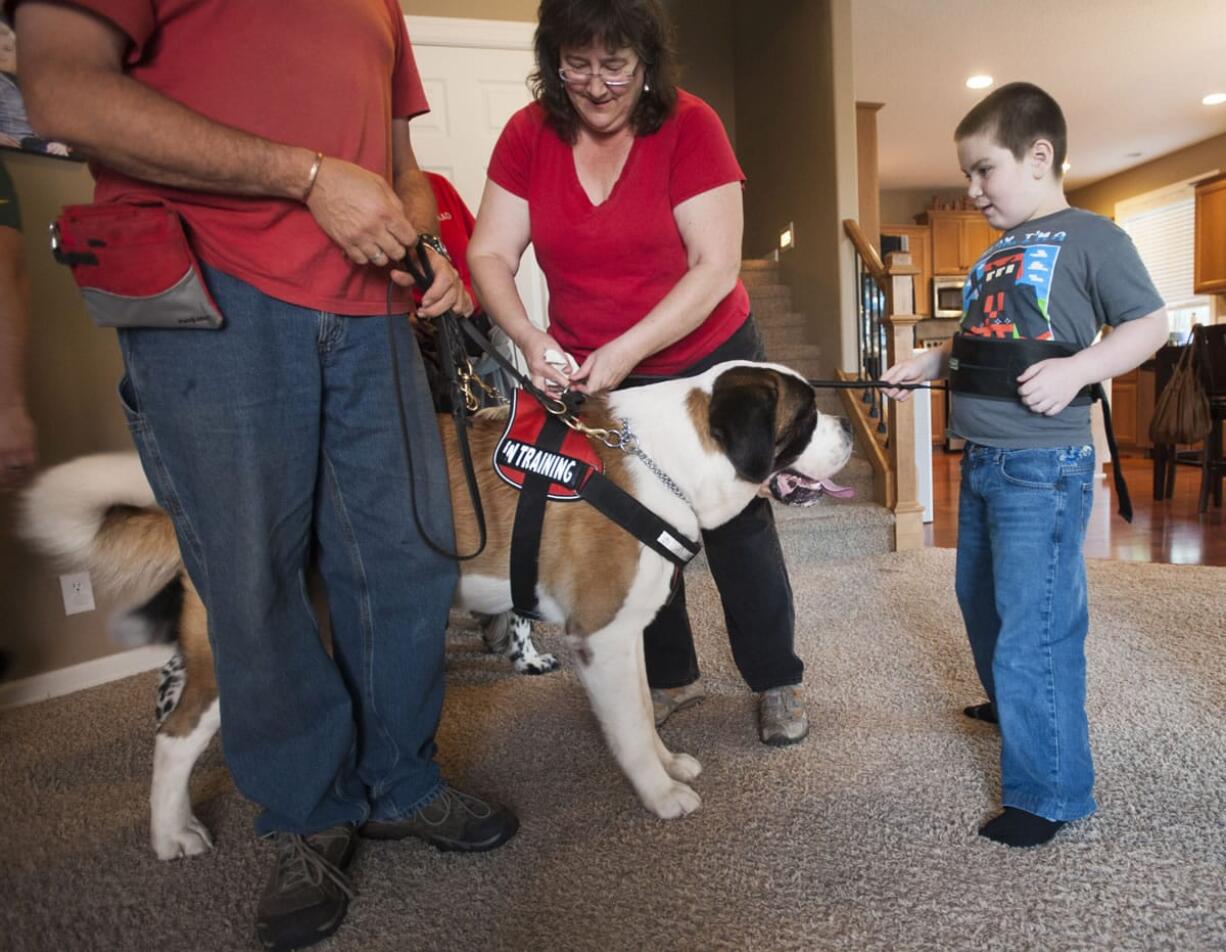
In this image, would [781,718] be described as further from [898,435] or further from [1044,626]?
[898,435]

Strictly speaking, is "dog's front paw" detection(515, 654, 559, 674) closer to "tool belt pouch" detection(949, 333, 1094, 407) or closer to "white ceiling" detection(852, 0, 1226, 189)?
"tool belt pouch" detection(949, 333, 1094, 407)

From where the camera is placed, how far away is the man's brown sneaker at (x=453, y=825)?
1565 mm

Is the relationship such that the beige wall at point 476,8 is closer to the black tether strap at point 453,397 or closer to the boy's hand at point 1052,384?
the black tether strap at point 453,397

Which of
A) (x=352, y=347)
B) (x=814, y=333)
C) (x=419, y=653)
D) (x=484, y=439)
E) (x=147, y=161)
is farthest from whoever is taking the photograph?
(x=814, y=333)

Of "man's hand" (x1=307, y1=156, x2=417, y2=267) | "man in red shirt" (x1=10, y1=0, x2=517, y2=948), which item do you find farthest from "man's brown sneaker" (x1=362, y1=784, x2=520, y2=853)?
"man's hand" (x1=307, y1=156, x2=417, y2=267)

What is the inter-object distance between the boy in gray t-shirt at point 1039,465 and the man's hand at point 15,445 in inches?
68.3

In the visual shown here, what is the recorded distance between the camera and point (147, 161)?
1.07 m

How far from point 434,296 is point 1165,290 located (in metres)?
12.0

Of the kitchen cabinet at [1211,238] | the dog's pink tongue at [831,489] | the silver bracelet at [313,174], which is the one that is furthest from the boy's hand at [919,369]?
the kitchen cabinet at [1211,238]

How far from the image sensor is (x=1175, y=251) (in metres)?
10.0

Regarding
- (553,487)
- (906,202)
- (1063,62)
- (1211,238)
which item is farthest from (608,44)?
(906,202)

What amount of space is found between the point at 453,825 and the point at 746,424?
1046 millimetres

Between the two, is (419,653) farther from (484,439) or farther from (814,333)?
(814,333)

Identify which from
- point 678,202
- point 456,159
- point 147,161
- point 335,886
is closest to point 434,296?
point 147,161
